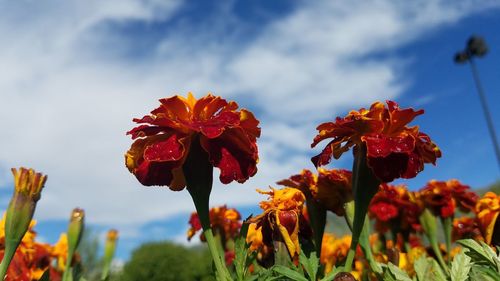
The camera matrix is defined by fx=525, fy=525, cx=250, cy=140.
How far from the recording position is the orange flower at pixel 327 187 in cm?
183

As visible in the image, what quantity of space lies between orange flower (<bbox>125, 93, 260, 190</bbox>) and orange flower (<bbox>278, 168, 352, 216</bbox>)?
39 cm

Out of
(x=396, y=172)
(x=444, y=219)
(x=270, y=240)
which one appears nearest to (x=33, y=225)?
(x=270, y=240)

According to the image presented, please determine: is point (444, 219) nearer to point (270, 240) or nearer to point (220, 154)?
point (270, 240)

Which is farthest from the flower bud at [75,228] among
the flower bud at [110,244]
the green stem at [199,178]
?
the green stem at [199,178]

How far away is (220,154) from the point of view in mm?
1492

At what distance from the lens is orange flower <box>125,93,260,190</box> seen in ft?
4.76

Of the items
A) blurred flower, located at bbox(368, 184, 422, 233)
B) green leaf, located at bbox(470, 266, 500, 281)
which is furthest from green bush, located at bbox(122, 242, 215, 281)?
green leaf, located at bbox(470, 266, 500, 281)

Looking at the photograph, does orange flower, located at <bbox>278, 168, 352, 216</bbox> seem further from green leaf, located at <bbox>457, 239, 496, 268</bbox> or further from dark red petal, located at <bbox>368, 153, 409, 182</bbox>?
green leaf, located at <bbox>457, 239, 496, 268</bbox>

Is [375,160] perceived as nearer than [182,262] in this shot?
Yes

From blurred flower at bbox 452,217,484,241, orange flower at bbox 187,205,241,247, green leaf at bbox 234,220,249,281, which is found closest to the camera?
green leaf at bbox 234,220,249,281

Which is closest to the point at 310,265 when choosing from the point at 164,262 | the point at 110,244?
the point at 110,244

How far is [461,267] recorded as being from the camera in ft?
4.80

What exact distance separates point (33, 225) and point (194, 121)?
4.75 ft

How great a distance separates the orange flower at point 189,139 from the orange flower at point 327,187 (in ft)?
1.29
